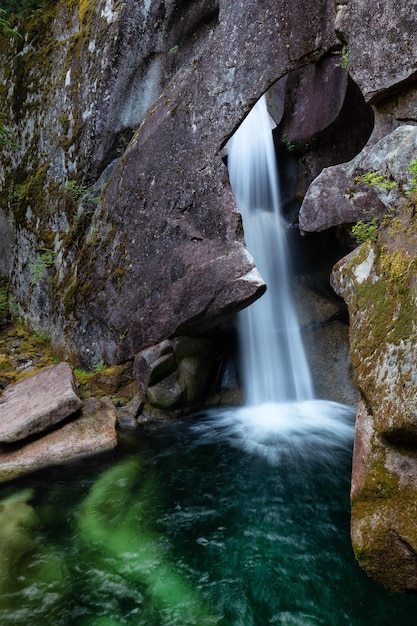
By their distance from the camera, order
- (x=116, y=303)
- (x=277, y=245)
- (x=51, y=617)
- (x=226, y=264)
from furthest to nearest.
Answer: (x=277, y=245)
(x=116, y=303)
(x=226, y=264)
(x=51, y=617)

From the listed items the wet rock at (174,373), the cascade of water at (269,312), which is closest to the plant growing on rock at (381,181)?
the cascade of water at (269,312)

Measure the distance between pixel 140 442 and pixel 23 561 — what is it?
2.78 m

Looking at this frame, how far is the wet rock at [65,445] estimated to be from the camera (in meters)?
5.77

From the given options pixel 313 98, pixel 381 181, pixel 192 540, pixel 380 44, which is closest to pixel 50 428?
pixel 192 540

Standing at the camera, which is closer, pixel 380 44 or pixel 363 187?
pixel 380 44

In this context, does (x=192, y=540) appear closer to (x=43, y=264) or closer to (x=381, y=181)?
(x=381, y=181)

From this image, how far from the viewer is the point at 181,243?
709 cm

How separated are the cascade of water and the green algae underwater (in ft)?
6.33

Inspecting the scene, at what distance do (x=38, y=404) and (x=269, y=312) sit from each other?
185 inches

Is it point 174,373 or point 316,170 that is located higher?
point 316,170

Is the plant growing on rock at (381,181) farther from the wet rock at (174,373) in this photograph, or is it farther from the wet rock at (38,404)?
the wet rock at (38,404)

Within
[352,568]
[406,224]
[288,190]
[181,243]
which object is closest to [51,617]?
[352,568]

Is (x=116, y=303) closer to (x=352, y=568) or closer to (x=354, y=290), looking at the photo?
(x=354, y=290)

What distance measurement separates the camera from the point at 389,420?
3.01 meters
